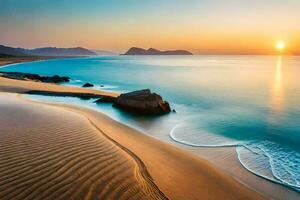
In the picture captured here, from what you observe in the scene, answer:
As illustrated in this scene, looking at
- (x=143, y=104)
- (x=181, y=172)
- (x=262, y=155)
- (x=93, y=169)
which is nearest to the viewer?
(x=93, y=169)

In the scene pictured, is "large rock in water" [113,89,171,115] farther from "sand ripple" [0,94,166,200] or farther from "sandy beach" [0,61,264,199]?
"sand ripple" [0,94,166,200]

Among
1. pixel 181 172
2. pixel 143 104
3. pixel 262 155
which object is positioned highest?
pixel 143 104

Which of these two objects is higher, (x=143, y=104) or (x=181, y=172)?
(x=143, y=104)

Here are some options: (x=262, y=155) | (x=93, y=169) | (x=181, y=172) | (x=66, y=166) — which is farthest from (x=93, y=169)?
(x=262, y=155)

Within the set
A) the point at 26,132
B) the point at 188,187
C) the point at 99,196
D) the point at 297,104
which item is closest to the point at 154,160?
the point at 188,187

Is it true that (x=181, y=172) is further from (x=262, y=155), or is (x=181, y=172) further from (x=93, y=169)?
(x=262, y=155)

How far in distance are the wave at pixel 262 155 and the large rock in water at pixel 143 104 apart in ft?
13.0

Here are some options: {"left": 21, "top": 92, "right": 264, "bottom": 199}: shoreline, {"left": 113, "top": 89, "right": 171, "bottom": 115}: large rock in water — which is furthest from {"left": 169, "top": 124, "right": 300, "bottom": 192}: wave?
{"left": 113, "top": 89, "right": 171, "bottom": 115}: large rock in water

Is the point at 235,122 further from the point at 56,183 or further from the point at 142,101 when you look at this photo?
the point at 56,183

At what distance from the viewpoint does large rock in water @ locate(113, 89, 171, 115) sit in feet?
68.8

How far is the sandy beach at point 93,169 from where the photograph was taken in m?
6.91

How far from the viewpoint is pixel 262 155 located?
41.8ft

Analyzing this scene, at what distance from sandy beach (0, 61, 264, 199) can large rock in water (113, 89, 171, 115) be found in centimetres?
815

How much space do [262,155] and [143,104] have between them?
1012 centimetres
